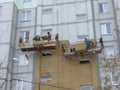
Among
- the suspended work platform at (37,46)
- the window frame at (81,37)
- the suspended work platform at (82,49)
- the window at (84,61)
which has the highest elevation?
the window frame at (81,37)

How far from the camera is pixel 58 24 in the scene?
3300 cm

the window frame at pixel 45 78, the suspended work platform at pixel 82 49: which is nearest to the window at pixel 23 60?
the window frame at pixel 45 78

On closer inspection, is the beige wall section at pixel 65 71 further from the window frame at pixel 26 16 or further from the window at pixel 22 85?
the window frame at pixel 26 16

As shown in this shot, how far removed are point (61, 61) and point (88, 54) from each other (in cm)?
296

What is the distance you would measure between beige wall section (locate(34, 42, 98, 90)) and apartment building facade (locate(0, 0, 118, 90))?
3.68 feet

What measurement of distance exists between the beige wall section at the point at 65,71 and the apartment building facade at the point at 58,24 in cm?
112

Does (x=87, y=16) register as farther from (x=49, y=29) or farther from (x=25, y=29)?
(x=25, y=29)

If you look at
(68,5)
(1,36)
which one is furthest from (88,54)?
(1,36)

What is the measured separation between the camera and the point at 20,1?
119 feet

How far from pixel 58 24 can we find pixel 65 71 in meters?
5.89

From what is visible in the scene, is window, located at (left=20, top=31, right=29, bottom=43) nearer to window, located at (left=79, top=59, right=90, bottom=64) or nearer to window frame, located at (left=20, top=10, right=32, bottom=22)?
window frame, located at (left=20, top=10, right=32, bottom=22)

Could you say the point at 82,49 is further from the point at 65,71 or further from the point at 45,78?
the point at 45,78

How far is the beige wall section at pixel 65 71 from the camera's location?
29469mm

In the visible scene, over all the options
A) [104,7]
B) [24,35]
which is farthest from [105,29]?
[24,35]
